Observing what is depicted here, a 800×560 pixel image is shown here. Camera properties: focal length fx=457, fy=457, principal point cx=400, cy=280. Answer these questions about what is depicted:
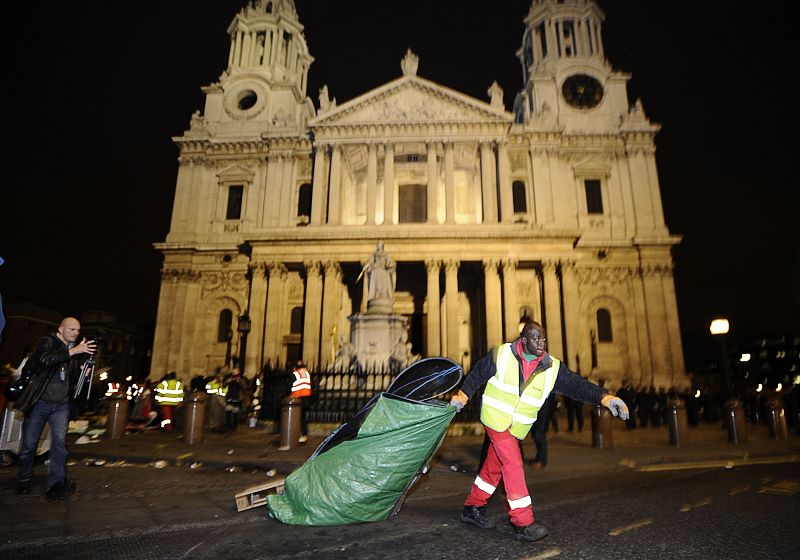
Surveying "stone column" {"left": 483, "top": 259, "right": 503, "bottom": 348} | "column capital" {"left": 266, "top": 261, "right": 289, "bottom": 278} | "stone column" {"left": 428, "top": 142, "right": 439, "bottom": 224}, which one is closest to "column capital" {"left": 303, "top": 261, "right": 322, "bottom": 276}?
"column capital" {"left": 266, "top": 261, "right": 289, "bottom": 278}

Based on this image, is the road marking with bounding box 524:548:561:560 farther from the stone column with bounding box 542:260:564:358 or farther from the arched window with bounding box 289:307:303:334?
the arched window with bounding box 289:307:303:334

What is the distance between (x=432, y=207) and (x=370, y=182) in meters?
3.98

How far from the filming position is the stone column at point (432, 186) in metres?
25.8

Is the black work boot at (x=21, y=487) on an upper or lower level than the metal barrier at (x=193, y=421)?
lower

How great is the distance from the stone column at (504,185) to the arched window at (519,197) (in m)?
1.66

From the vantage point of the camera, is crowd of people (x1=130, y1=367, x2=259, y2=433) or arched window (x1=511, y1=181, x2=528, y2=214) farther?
arched window (x1=511, y1=181, x2=528, y2=214)

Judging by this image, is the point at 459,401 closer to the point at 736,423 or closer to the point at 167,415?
the point at 736,423

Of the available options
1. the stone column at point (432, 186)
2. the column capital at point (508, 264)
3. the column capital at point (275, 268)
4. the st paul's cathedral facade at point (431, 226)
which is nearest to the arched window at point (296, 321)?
the st paul's cathedral facade at point (431, 226)

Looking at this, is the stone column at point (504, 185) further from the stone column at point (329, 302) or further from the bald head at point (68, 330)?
the bald head at point (68, 330)

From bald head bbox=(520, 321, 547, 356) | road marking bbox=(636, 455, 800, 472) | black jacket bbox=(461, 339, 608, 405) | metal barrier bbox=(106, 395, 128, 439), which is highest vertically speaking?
bald head bbox=(520, 321, 547, 356)

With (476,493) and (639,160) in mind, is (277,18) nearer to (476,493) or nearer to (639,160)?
(639,160)

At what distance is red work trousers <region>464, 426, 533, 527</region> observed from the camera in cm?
340

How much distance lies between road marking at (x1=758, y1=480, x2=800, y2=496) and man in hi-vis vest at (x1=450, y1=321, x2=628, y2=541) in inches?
126

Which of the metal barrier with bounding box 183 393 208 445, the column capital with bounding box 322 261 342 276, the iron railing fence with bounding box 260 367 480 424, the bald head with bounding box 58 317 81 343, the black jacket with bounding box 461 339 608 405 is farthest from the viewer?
the column capital with bounding box 322 261 342 276
